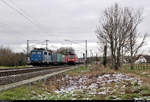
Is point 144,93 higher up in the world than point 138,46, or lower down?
lower down

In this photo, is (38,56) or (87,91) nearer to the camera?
(87,91)

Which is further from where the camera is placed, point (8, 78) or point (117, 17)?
point (117, 17)

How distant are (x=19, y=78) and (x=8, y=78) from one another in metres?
1.79

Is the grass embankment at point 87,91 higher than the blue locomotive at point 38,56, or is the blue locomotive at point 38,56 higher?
the blue locomotive at point 38,56

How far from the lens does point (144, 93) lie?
954 centimetres

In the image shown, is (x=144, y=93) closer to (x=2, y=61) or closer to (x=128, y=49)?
(x=128, y=49)

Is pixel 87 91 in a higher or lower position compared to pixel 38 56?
lower

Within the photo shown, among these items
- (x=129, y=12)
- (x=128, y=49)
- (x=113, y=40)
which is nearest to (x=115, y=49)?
(x=113, y=40)

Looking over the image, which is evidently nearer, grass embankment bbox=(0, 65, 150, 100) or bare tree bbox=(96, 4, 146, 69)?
grass embankment bbox=(0, 65, 150, 100)

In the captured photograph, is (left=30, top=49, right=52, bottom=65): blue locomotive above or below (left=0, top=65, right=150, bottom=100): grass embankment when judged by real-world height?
above

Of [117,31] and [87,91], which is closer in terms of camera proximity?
[87,91]

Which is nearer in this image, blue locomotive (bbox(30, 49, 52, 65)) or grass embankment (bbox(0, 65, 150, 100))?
grass embankment (bbox(0, 65, 150, 100))

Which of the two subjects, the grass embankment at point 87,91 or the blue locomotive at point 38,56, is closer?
the grass embankment at point 87,91

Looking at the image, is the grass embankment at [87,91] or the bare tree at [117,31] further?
the bare tree at [117,31]
